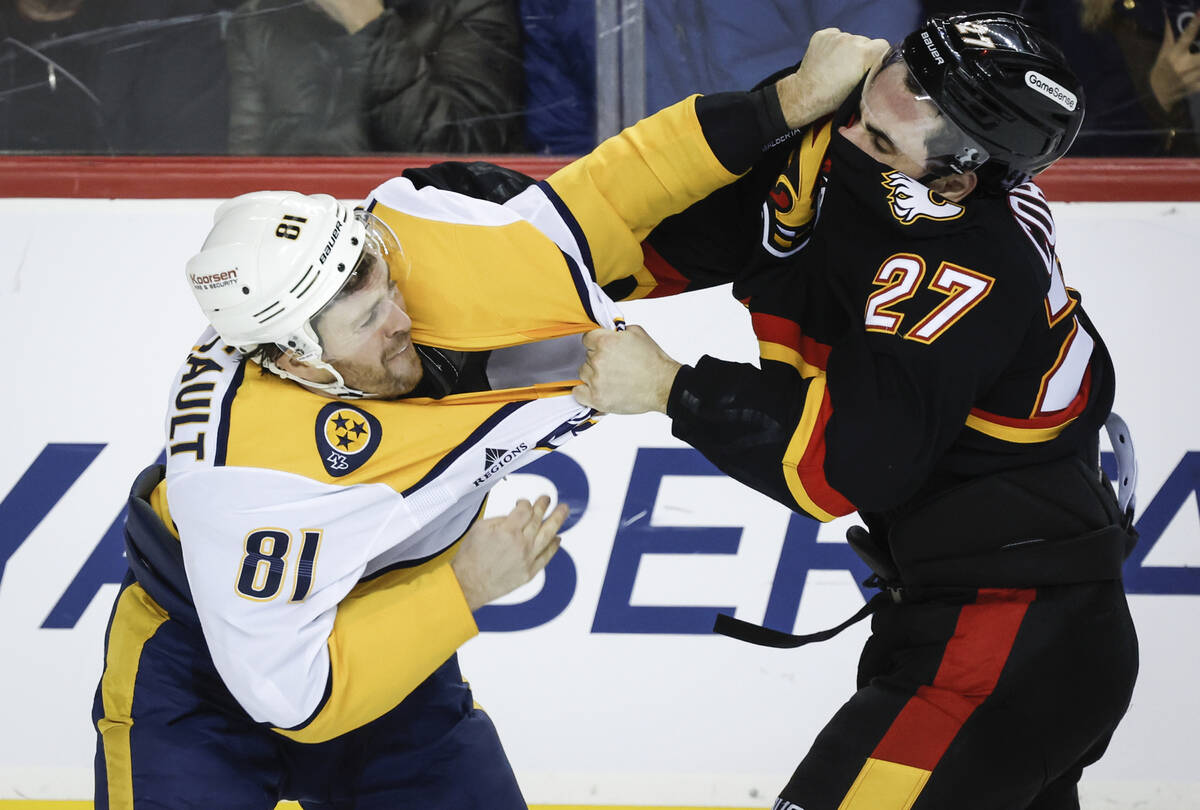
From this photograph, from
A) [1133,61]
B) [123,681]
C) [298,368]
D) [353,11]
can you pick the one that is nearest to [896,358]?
[298,368]

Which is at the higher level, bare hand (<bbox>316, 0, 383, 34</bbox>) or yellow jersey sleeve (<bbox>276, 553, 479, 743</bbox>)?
bare hand (<bbox>316, 0, 383, 34</bbox>)

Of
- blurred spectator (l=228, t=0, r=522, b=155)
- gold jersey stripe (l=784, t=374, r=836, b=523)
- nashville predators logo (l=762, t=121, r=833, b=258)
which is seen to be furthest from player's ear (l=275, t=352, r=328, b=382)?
blurred spectator (l=228, t=0, r=522, b=155)

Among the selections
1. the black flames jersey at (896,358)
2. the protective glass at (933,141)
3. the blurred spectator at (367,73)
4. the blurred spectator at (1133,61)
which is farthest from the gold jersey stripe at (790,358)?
the blurred spectator at (1133,61)

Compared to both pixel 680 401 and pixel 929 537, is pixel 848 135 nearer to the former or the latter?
pixel 680 401

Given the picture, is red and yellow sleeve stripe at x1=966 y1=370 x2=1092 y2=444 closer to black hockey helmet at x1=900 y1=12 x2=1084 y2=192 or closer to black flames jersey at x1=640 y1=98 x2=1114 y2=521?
black flames jersey at x1=640 y1=98 x2=1114 y2=521

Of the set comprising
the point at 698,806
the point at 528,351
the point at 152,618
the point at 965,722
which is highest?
the point at 528,351

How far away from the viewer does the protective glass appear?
1.66 metres

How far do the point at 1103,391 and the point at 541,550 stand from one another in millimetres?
977

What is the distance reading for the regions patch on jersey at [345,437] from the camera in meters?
1.68

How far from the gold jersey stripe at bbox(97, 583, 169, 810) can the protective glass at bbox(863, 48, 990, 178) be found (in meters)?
1.45

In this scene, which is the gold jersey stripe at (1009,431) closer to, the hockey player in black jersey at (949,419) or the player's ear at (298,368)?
the hockey player in black jersey at (949,419)

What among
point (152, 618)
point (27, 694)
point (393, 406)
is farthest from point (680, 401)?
point (27, 694)

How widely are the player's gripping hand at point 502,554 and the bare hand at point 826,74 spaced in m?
0.77

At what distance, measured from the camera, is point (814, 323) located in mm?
1957
